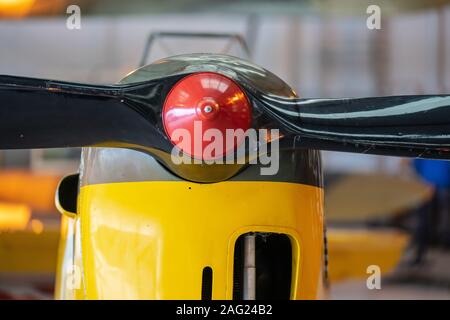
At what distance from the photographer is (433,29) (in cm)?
1220

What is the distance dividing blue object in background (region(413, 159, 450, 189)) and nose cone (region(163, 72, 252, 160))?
21.1ft

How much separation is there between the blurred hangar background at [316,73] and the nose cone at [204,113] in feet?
9.85

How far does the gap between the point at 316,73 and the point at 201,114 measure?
10.9 metres

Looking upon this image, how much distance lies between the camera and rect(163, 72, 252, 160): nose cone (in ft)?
5.51

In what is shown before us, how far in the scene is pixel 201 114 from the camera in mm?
1679

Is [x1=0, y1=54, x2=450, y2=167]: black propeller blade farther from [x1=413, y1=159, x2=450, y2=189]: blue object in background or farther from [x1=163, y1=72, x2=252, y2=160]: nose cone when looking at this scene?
[x1=413, y1=159, x2=450, y2=189]: blue object in background

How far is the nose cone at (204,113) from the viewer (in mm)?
1681

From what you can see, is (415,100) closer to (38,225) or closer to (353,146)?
(353,146)

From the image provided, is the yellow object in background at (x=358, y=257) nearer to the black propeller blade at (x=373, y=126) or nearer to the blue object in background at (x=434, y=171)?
the black propeller blade at (x=373, y=126)

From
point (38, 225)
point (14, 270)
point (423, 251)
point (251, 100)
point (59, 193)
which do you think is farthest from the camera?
point (423, 251)

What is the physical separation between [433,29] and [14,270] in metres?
8.97

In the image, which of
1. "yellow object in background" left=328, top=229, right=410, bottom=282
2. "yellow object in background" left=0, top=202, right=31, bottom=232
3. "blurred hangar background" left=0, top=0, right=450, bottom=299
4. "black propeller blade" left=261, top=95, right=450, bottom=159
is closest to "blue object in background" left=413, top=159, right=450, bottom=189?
"blurred hangar background" left=0, top=0, right=450, bottom=299

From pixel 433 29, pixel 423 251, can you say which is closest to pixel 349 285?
pixel 423 251
